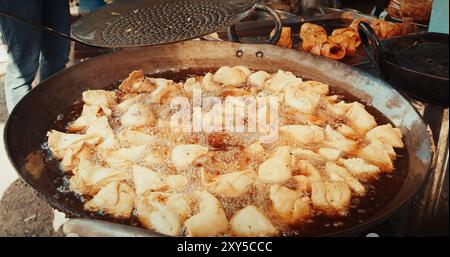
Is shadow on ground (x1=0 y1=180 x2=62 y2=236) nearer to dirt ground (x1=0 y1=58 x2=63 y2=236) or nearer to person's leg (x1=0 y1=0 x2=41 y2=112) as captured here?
dirt ground (x1=0 y1=58 x2=63 y2=236)

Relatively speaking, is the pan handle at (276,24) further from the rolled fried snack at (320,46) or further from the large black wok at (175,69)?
the rolled fried snack at (320,46)

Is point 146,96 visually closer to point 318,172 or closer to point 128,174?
point 128,174

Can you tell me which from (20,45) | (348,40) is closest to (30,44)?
(20,45)

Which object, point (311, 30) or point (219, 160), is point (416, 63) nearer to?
point (219, 160)

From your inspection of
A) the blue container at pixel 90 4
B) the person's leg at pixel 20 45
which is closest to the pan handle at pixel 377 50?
the person's leg at pixel 20 45

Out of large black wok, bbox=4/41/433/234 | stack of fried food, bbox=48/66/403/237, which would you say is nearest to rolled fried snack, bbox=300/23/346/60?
large black wok, bbox=4/41/433/234
